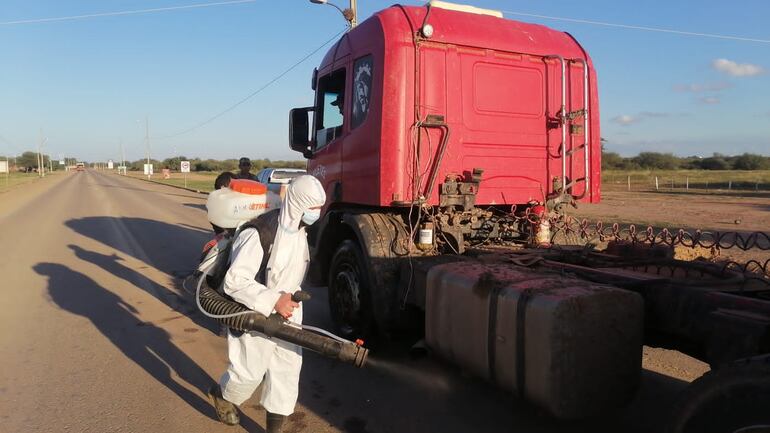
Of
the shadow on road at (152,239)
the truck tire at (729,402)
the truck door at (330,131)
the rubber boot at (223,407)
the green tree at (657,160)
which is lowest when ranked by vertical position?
the rubber boot at (223,407)

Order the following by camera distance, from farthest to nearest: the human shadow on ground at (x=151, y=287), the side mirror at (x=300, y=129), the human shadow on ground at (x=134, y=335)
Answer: the human shadow on ground at (x=151, y=287) < the side mirror at (x=300, y=129) < the human shadow on ground at (x=134, y=335)

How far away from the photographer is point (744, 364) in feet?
7.48

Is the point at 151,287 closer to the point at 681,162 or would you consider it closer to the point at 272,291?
the point at 272,291

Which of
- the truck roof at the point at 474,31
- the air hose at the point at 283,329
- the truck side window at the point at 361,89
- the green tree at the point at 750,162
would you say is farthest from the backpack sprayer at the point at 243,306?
the green tree at the point at 750,162

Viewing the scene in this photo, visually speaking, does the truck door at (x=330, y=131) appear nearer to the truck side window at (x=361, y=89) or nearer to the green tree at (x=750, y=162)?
the truck side window at (x=361, y=89)

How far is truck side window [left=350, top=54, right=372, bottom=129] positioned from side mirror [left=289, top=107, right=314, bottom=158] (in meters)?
1.23

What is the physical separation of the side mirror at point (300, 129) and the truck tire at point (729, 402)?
15.8 feet

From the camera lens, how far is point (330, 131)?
19.6ft

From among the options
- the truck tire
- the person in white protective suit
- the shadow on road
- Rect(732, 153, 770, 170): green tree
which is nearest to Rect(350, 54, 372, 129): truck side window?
the person in white protective suit

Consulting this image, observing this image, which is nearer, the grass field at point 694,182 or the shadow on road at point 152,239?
the shadow on road at point 152,239

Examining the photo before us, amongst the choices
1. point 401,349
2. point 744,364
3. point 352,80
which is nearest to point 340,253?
point 401,349

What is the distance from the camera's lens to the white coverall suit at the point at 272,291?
321 centimetres

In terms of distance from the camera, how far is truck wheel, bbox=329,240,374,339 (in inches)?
200

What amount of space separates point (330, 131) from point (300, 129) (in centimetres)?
61
